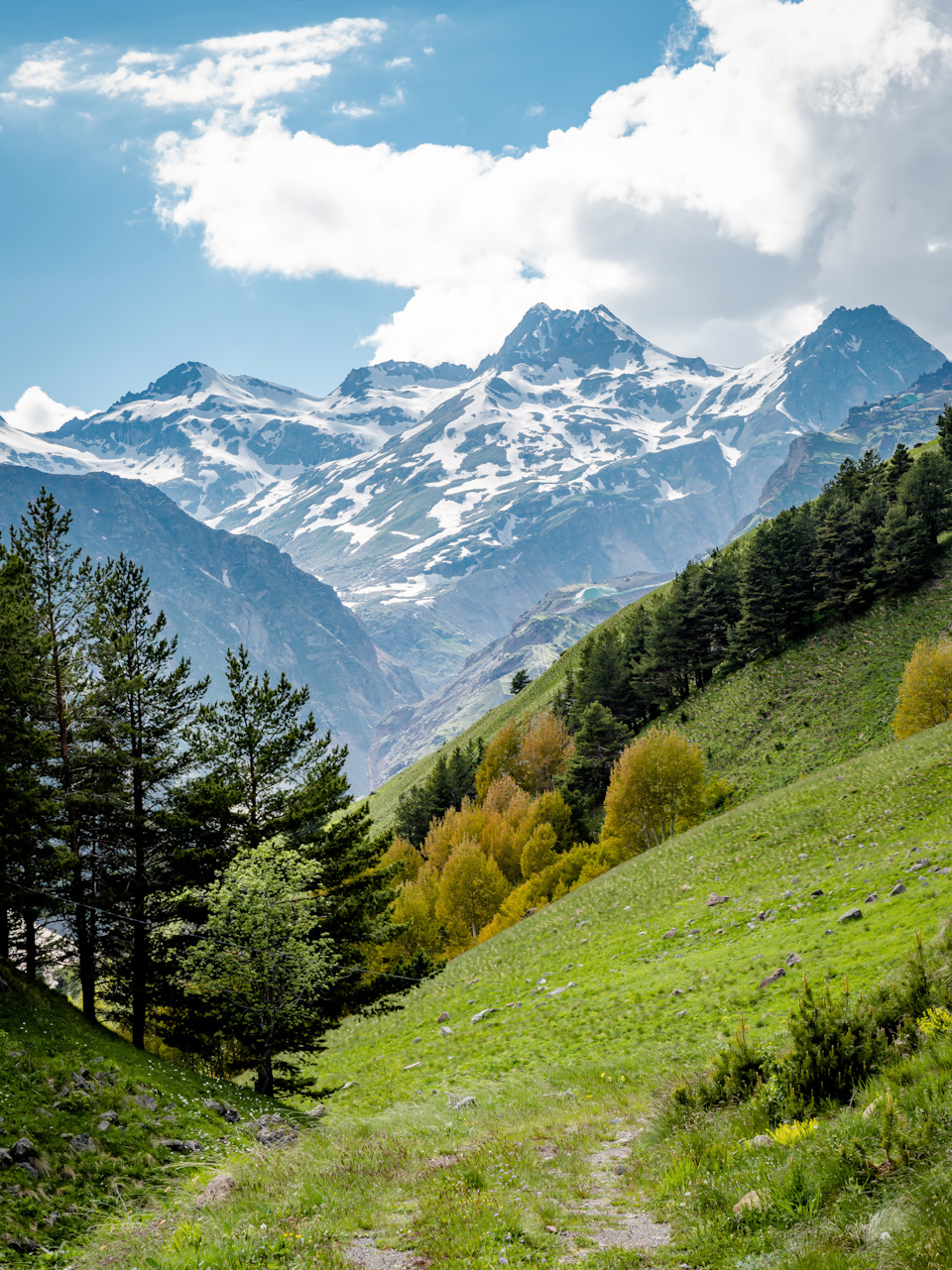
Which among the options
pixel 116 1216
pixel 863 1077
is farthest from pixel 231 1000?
pixel 863 1077

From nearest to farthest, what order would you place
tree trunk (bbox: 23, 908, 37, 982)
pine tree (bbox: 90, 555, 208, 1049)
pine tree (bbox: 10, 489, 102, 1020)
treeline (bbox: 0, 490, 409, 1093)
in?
1. tree trunk (bbox: 23, 908, 37, 982)
2. treeline (bbox: 0, 490, 409, 1093)
3. pine tree (bbox: 10, 489, 102, 1020)
4. pine tree (bbox: 90, 555, 208, 1049)

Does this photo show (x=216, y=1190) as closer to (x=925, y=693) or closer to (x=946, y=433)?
(x=925, y=693)

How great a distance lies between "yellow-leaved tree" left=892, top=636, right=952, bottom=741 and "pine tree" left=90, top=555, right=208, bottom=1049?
45405mm

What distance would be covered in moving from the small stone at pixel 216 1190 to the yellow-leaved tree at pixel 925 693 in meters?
48.4

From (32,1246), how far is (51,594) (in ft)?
62.8

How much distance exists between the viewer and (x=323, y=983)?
76.7 ft

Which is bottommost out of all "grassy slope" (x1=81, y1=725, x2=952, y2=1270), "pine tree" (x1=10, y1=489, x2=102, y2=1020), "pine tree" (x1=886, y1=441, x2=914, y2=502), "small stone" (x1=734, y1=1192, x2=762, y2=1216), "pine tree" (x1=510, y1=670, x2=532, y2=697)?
"grassy slope" (x1=81, y1=725, x2=952, y2=1270)

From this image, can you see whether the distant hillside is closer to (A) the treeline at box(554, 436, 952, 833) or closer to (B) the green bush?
(A) the treeline at box(554, 436, 952, 833)

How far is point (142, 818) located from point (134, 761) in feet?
6.76

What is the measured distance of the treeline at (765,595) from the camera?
66375mm

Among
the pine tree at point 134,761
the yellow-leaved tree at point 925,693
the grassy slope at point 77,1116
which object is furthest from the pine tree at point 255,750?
the yellow-leaved tree at point 925,693

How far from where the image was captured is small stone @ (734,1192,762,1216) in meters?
7.57

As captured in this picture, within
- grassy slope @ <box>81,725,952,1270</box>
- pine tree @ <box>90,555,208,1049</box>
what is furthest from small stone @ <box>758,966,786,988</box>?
pine tree @ <box>90,555,208,1049</box>

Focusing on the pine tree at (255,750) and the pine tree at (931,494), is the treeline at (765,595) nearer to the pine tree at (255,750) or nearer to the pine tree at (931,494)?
the pine tree at (931,494)
